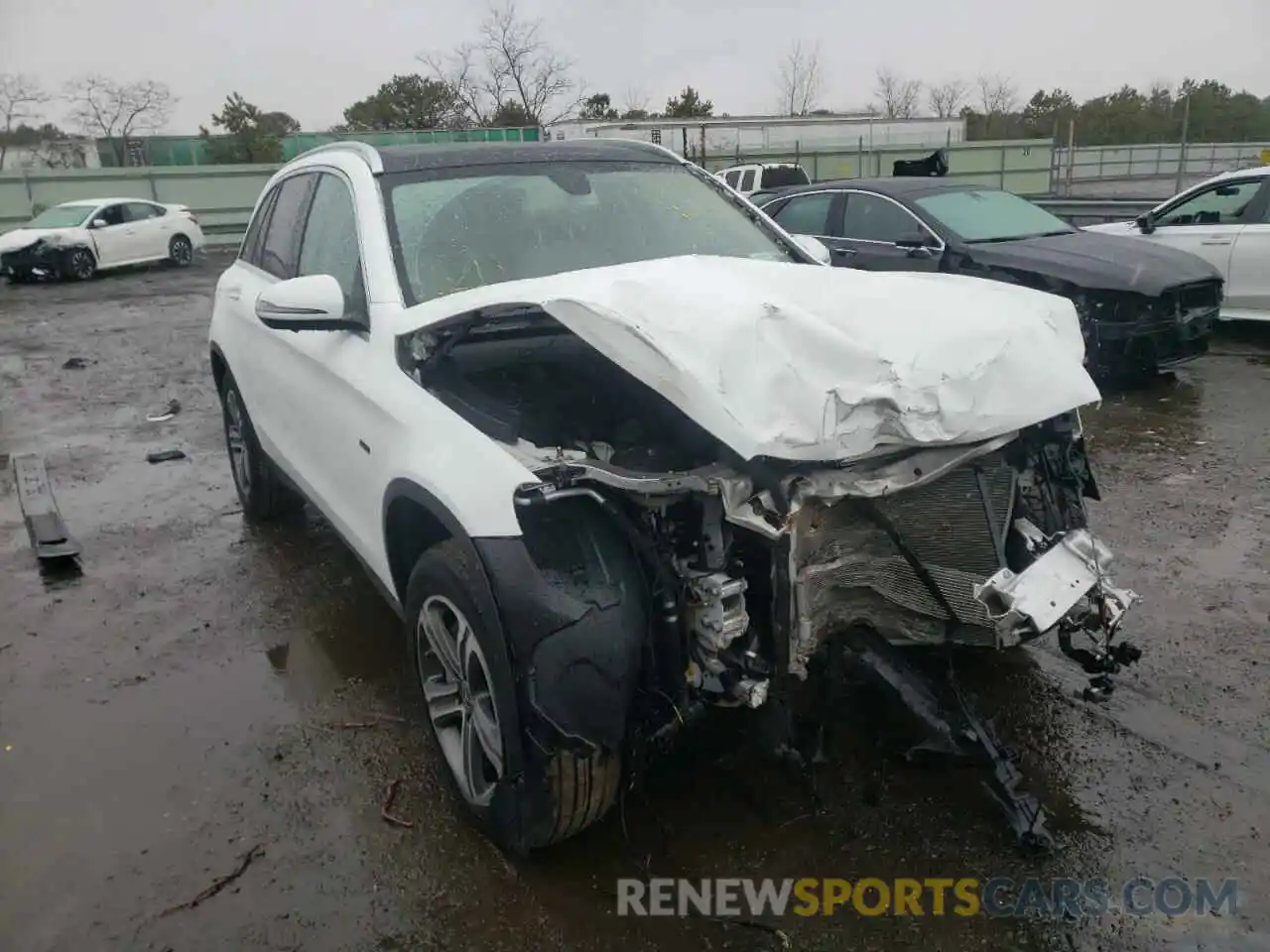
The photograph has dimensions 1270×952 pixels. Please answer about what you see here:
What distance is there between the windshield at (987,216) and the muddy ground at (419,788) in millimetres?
3757

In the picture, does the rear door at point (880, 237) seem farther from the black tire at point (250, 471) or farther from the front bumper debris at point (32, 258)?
the front bumper debris at point (32, 258)

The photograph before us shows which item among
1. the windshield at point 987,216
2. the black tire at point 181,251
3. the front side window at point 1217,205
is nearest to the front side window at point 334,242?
the windshield at point 987,216

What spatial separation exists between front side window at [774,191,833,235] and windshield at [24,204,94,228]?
1545cm

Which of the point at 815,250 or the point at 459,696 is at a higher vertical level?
the point at 815,250

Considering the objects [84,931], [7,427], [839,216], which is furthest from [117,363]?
[84,931]

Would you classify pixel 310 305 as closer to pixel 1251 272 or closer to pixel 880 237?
pixel 880 237

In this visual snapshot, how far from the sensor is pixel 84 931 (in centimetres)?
263

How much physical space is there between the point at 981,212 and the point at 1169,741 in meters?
6.44

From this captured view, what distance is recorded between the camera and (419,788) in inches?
126

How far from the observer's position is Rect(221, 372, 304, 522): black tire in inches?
207

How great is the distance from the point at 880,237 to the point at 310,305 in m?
6.52

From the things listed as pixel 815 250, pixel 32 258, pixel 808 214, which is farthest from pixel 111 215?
pixel 815 250

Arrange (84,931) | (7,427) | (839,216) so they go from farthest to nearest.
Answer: (839,216) < (7,427) < (84,931)

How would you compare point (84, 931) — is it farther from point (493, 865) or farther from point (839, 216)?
point (839, 216)
